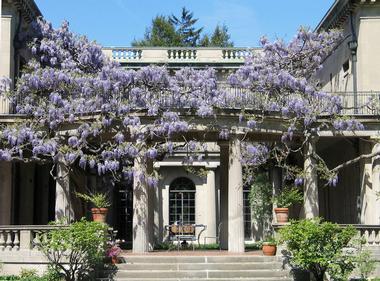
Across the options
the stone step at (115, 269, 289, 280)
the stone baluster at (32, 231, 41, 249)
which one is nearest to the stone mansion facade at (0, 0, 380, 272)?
the stone baluster at (32, 231, 41, 249)

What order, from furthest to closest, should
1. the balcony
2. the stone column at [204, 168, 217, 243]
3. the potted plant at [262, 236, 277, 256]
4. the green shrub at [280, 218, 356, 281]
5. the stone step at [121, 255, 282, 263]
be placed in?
the balcony → the stone column at [204, 168, 217, 243] → the potted plant at [262, 236, 277, 256] → the stone step at [121, 255, 282, 263] → the green shrub at [280, 218, 356, 281]

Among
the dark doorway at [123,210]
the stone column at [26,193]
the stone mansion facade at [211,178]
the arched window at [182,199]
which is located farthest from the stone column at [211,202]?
the stone column at [26,193]

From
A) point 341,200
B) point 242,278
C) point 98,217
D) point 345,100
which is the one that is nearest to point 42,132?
point 98,217

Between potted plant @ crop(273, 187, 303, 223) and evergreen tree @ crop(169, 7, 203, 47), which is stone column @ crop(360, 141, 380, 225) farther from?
evergreen tree @ crop(169, 7, 203, 47)

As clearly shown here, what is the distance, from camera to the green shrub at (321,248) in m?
15.2

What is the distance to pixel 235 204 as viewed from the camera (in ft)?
61.8

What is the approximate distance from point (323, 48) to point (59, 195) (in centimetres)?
1141

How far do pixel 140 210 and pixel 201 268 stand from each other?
283 centimetres

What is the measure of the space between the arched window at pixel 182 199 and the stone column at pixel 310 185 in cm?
1185

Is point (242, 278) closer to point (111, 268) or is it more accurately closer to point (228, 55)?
point (111, 268)

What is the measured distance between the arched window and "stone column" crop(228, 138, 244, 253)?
12.4 meters

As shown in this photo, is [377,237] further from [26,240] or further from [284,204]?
[26,240]

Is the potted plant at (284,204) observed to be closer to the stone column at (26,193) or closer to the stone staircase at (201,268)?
the stone staircase at (201,268)

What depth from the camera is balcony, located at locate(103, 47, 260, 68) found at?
102 feet
